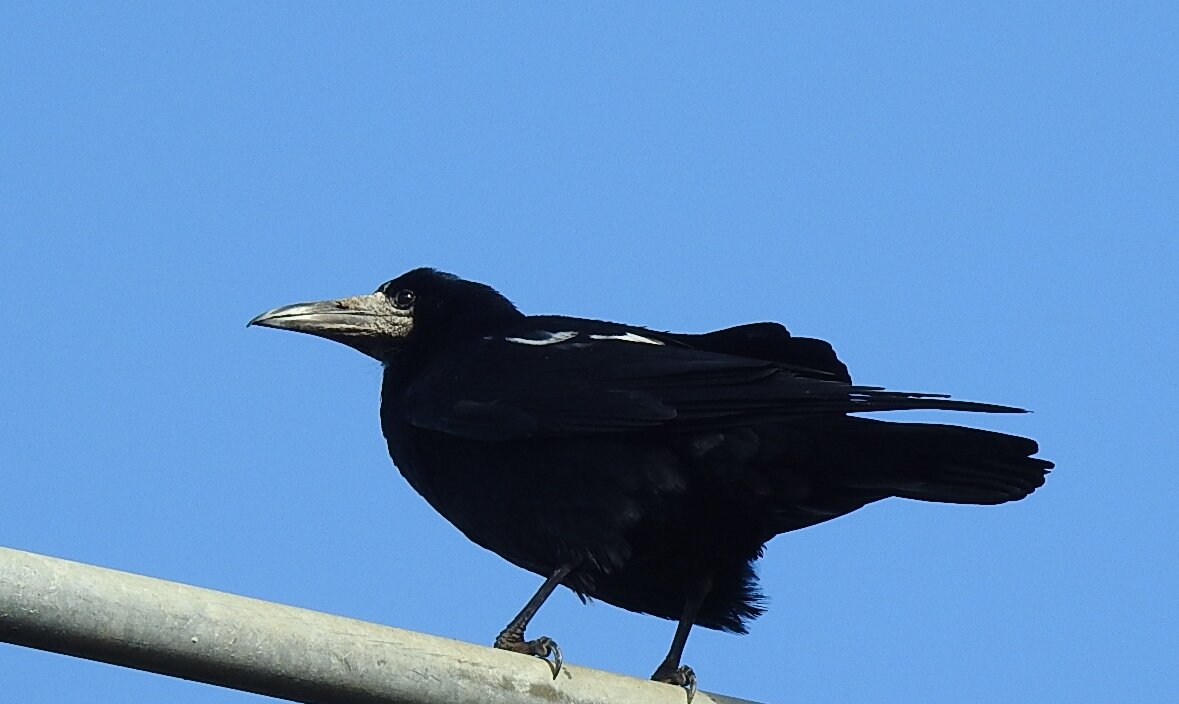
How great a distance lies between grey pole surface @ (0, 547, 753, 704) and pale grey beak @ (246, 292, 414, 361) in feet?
12.7

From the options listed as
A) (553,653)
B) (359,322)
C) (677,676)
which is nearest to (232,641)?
(553,653)

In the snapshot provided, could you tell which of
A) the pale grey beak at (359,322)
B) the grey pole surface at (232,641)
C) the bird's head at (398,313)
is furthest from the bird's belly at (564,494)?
the grey pole surface at (232,641)

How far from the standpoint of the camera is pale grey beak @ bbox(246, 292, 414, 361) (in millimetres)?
7781

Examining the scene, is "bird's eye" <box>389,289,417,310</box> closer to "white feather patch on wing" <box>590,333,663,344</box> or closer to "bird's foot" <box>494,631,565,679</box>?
"white feather patch on wing" <box>590,333,663,344</box>

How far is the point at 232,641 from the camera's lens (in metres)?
3.28

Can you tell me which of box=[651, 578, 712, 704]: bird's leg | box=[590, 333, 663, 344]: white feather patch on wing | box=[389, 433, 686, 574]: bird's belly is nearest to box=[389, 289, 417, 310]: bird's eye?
box=[590, 333, 663, 344]: white feather patch on wing

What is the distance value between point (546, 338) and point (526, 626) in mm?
1362

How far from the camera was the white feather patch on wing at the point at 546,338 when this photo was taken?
6898 mm

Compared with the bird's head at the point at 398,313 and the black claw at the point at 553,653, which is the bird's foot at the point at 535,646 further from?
the bird's head at the point at 398,313

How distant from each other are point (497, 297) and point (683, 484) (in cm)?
184

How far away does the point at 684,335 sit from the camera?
22.7 feet

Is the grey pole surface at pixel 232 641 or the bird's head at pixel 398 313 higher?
the bird's head at pixel 398 313

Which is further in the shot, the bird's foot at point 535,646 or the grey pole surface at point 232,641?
the bird's foot at point 535,646

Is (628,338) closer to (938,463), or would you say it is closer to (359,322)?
(938,463)
